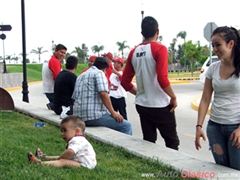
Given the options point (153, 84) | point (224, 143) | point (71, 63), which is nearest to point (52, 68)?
point (71, 63)

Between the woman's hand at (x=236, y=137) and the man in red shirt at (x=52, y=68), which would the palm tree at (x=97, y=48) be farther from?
the woman's hand at (x=236, y=137)

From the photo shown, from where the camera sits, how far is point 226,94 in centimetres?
333

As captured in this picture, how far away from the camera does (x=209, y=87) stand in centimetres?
352

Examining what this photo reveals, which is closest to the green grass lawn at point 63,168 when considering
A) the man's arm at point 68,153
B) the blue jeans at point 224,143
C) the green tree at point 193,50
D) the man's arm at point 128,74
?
the man's arm at point 68,153

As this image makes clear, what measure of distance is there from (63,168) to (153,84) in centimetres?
157

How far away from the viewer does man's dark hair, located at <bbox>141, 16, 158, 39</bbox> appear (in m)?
4.44

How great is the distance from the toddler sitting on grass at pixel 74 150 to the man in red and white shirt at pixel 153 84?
3.58ft

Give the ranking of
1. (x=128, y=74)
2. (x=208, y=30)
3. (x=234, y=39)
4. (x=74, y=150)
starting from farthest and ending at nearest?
(x=208, y=30)
(x=128, y=74)
(x=74, y=150)
(x=234, y=39)

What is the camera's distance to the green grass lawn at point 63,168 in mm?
3454

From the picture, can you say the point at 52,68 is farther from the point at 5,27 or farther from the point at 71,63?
the point at 5,27

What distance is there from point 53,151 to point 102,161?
0.87 metres

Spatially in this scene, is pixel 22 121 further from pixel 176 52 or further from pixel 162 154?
pixel 176 52

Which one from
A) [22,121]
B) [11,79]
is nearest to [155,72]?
[22,121]

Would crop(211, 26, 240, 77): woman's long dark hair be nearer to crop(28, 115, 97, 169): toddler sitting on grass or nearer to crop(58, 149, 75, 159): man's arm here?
crop(28, 115, 97, 169): toddler sitting on grass
